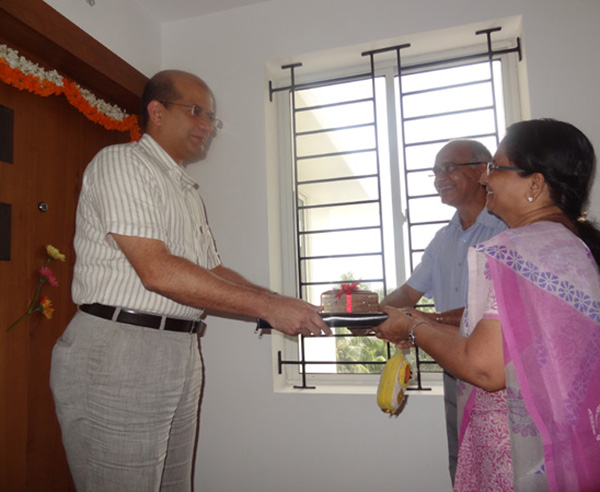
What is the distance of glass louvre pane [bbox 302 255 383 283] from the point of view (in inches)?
97.2

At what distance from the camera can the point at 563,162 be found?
1.12 m

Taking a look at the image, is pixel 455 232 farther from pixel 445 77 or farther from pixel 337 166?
pixel 445 77

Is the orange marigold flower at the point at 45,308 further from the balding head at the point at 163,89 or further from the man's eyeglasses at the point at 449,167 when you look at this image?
the man's eyeglasses at the point at 449,167

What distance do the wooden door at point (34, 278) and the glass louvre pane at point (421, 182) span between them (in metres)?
1.72

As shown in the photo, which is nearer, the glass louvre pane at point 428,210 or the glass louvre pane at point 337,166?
the glass louvre pane at point 428,210

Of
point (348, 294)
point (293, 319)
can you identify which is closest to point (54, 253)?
point (293, 319)

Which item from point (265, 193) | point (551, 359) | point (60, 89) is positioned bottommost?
point (551, 359)

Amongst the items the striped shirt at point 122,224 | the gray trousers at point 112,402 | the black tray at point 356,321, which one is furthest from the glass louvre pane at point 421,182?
the gray trousers at point 112,402

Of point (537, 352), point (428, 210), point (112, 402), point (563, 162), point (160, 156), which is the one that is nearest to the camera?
point (537, 352)

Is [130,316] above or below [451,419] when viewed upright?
above

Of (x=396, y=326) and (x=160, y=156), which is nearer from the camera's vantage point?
(x=396, y=326)

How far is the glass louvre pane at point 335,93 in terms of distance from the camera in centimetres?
264

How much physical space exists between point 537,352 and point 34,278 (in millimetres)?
1871

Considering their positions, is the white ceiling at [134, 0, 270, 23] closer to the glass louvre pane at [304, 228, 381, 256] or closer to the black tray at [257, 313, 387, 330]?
the glass louvre pane at [304, 228, 381, 256]
